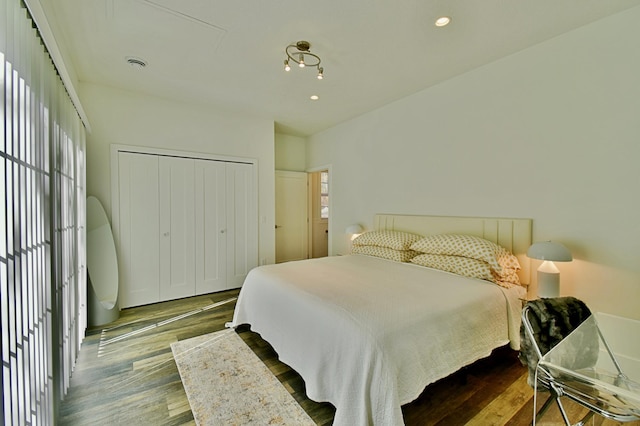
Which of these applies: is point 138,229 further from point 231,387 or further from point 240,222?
point 231,387

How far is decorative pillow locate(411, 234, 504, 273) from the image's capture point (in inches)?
95.5

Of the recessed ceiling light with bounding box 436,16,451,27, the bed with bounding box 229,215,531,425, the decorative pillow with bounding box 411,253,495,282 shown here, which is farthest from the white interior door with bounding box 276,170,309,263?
the recessed ceiling light with bounding box 436,16,451,27

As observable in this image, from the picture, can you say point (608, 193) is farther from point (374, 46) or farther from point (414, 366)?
point (374, 46)

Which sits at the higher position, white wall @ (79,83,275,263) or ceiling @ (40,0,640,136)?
ceiling @ (40,0,640,136)

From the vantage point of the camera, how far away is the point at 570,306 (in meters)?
1.55

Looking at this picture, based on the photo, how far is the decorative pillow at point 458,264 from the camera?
2.40 meters

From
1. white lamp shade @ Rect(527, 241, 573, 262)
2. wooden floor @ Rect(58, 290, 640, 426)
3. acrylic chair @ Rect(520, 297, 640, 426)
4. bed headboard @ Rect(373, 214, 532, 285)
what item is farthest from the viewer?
bed headboard @ Rect(373, 214, 532, 285)

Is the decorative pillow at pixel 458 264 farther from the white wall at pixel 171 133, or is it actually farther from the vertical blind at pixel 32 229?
the vertical blind at pixel 32 229

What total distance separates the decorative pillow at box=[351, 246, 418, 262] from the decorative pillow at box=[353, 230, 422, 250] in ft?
0.13

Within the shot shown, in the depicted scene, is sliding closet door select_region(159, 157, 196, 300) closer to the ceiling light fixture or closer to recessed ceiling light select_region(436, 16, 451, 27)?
the ceiling light fixture

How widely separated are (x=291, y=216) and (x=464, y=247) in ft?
11.1

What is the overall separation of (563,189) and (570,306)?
1.24 metres

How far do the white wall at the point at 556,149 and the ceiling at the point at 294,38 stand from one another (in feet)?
0.69

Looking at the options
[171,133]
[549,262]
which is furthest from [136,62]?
[549,262]
